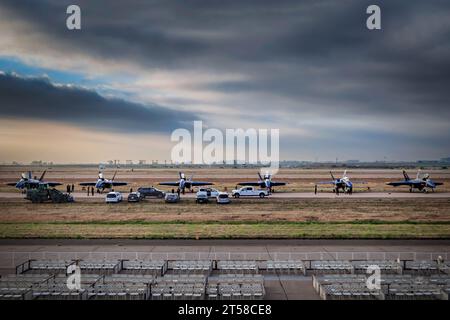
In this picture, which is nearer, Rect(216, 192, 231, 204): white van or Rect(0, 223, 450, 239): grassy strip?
Rect(0, 223, 450, 239): grassy strip

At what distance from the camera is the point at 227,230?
28.6m

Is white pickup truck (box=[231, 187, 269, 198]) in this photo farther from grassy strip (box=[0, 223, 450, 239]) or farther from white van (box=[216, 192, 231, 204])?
grassy strip (box=[0, 223, 450, 239])

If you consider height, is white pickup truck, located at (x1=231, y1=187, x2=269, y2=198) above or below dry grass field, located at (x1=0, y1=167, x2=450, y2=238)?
above

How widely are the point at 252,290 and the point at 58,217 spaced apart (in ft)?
89.8

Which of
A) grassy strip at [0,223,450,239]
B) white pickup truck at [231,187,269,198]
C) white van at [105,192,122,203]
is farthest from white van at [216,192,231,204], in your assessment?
grassy strip at [0,223,450,239]

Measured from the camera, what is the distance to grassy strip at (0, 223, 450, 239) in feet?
87.2

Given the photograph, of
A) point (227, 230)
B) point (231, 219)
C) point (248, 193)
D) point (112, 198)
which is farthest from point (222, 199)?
point (227, 230)

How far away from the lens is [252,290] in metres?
14.4

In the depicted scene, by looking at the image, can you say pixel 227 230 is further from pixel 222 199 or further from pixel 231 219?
pixel 222 199

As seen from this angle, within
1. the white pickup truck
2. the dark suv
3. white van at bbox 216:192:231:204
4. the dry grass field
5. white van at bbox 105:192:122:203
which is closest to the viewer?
the dry grass field

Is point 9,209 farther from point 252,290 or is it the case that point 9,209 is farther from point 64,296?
point 252,290

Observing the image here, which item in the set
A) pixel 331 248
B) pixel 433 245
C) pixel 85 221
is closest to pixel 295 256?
pixel 331 248
